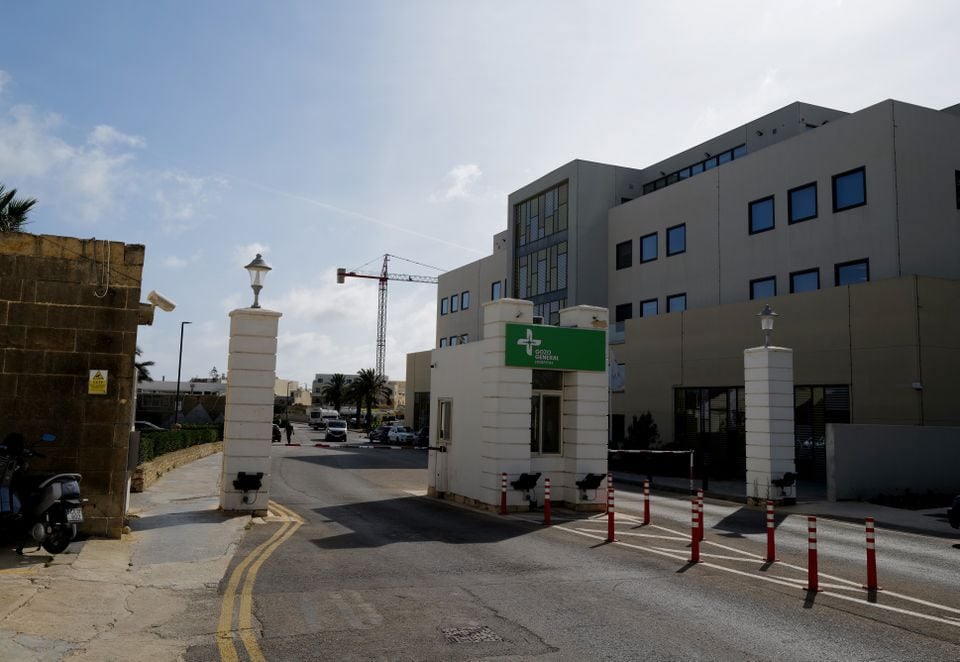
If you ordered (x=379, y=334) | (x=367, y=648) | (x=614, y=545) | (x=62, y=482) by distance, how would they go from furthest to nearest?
(x=379, y=334) < (x=614, y=545) < (x=62, y=482) < (x=367, y=648)

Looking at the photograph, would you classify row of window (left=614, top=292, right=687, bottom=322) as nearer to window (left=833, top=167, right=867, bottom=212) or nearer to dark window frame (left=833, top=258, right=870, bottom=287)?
dark window frame (left=833, top=258, right=870, bottom=287)

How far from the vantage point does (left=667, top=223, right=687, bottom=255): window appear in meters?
37.1

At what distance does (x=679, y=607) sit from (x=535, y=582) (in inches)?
75.6

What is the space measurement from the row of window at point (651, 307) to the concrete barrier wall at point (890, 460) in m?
13.5

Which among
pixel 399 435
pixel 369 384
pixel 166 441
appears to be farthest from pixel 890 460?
pixel 369 384

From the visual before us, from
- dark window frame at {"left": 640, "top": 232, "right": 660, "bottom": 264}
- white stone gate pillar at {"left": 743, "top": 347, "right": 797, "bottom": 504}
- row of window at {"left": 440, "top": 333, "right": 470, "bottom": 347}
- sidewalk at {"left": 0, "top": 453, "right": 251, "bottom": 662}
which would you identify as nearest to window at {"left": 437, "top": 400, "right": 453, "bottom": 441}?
sidewalk at {"left": 0, "top": 453, "right": 251, "bottom": 662}

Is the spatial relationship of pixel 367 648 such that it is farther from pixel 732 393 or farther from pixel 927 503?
pixel 732 393

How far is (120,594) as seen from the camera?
8.45 m

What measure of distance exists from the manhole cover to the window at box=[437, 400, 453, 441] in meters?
12.8

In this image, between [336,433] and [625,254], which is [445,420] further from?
[336,433]

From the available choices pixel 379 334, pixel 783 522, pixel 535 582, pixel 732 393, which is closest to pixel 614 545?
pixel 535 582

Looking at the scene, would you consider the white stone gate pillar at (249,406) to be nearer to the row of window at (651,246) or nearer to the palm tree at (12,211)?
the palm tree at (12,211)

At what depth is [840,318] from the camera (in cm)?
2667

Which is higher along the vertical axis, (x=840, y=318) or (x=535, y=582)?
(x=840, y=318)
